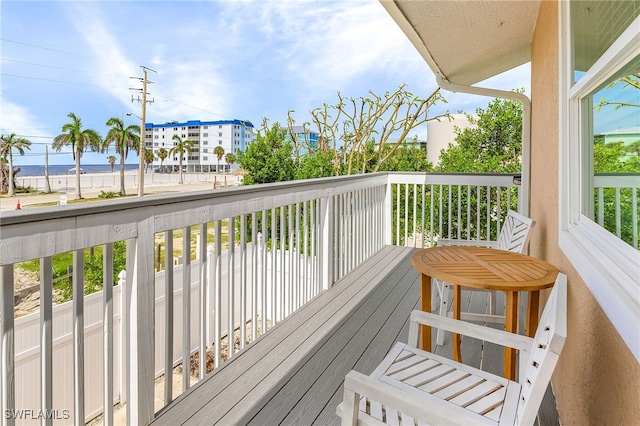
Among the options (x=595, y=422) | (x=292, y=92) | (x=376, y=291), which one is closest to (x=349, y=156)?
(x=376, y=291)

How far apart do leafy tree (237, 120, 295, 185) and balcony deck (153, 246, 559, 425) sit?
965 centimetres

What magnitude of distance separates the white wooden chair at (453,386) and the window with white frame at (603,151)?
135 millimetres

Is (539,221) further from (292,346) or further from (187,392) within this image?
(187,392)

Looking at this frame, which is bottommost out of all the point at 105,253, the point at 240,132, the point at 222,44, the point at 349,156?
the point at 105,253

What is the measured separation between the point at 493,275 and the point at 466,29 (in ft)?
7.14

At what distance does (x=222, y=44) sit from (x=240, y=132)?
22236 mm

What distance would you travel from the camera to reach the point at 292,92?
44938 millimetres

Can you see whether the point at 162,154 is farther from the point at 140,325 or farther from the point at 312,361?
the point at 140,325

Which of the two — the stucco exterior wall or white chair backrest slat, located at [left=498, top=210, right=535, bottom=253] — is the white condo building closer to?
white chair backrest slat, located at [left=498, top=210, right=535, bottom=253]

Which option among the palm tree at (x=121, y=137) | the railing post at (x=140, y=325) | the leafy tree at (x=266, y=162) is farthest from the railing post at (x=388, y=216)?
the palm tree at (x=121, y=137)

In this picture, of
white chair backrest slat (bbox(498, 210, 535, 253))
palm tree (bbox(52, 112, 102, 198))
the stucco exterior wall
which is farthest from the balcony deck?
palm tree (bbox(52, 112, 102, 198))

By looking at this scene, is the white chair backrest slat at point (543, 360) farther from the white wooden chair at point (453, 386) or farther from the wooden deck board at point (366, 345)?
the wooden deck board at point (366, 345)

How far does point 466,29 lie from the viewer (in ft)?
10.3

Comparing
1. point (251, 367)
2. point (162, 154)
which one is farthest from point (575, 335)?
point (162, 154)
